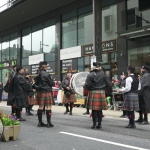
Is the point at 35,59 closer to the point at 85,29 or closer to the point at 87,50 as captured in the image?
the point at 85,29

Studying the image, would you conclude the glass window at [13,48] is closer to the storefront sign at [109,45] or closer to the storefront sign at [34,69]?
the storefront sign at [34,69]

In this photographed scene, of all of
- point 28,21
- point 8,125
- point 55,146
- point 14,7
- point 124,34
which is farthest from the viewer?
point 28,21

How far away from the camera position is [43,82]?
7629 millimetres

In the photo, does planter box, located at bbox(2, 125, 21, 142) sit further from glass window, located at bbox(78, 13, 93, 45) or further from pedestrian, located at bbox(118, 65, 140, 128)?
glass window, located at bbox(78, 13, 93, 45)

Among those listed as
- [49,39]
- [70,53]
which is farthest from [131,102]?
[49,39]

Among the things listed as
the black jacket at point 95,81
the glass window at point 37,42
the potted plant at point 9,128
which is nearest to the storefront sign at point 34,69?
the glass window at point 37,42

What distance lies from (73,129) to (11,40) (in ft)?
80.3

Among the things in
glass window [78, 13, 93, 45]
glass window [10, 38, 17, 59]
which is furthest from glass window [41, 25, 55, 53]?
glass window [10, 38, 17, 59]

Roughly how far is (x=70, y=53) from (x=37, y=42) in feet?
17.5

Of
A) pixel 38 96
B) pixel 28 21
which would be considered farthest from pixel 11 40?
pixel 38 96

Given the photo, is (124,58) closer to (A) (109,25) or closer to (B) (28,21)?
(A) (109,25)

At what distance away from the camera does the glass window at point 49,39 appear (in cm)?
2358

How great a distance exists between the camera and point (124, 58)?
17172 millimetres

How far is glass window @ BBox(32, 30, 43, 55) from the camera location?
82.6 ft
